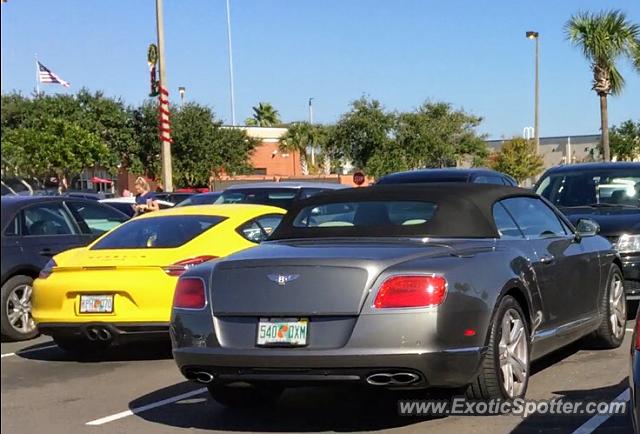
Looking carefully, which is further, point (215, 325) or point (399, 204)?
point (399, 204)

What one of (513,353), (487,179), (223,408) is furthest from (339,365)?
(487,179)

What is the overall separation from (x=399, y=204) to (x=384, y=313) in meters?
1.62

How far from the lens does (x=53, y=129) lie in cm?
3447

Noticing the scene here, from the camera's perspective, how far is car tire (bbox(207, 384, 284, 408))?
593 centimetres

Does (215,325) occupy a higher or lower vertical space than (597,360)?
higher

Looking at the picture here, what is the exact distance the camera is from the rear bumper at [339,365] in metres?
4.88

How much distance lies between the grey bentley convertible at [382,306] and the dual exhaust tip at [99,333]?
78.1 inches

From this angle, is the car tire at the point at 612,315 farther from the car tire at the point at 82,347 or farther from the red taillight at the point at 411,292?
the car tire at the point at 82,347

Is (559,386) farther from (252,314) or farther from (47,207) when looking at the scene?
(47,207)

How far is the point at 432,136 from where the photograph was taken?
47219mm

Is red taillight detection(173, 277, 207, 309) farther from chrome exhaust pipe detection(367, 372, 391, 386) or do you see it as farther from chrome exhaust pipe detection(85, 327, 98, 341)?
chrome exhaust pipe detection(85, 327, 98, 341)

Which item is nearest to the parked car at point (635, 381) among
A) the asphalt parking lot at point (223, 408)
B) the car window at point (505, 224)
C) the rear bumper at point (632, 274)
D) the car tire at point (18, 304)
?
the asphalt parking lot at point (223, 408)

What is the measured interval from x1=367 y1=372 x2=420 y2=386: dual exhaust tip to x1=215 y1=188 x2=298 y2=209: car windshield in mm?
8338

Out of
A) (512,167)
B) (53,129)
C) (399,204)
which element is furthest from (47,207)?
(512,167)
